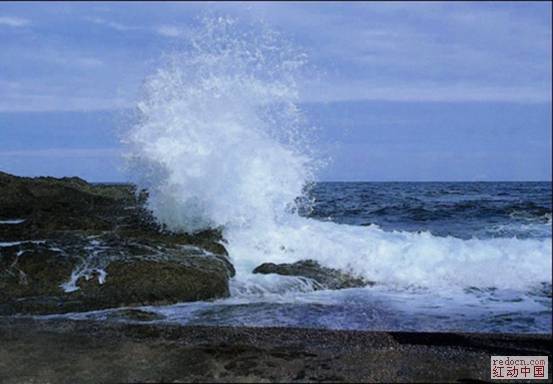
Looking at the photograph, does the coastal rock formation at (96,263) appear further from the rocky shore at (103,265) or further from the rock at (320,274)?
the rock at (320,274)

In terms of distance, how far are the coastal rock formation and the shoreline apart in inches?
54.6

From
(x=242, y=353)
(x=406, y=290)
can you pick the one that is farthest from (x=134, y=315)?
(x=406, y=290)

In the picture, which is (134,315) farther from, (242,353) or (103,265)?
(242,353)

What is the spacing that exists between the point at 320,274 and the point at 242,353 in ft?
15.0

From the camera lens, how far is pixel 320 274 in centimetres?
939

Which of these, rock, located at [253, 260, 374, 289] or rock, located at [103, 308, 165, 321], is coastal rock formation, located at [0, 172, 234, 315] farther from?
rock, located at [253, 260, 374, 289]

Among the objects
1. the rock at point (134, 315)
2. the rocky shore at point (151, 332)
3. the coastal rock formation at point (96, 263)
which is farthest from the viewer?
the coastal rock formation at point (96, 263)

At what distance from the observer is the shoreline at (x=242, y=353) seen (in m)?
4.46

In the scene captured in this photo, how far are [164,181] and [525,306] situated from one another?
7.17m

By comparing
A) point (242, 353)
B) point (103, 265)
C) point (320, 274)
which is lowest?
point (242, 353)

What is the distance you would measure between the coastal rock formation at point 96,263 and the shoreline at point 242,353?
1387 millimetres

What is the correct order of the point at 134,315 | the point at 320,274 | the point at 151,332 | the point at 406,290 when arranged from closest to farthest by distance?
the point at 151,332 → the point at 134,315 → the point at 406,290 → the point at 320,274

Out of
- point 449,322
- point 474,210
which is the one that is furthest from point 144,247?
point 474,210

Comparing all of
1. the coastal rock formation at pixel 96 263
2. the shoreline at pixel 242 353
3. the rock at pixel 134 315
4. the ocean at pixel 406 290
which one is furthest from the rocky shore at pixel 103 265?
the shoreline at pixel 242 353
